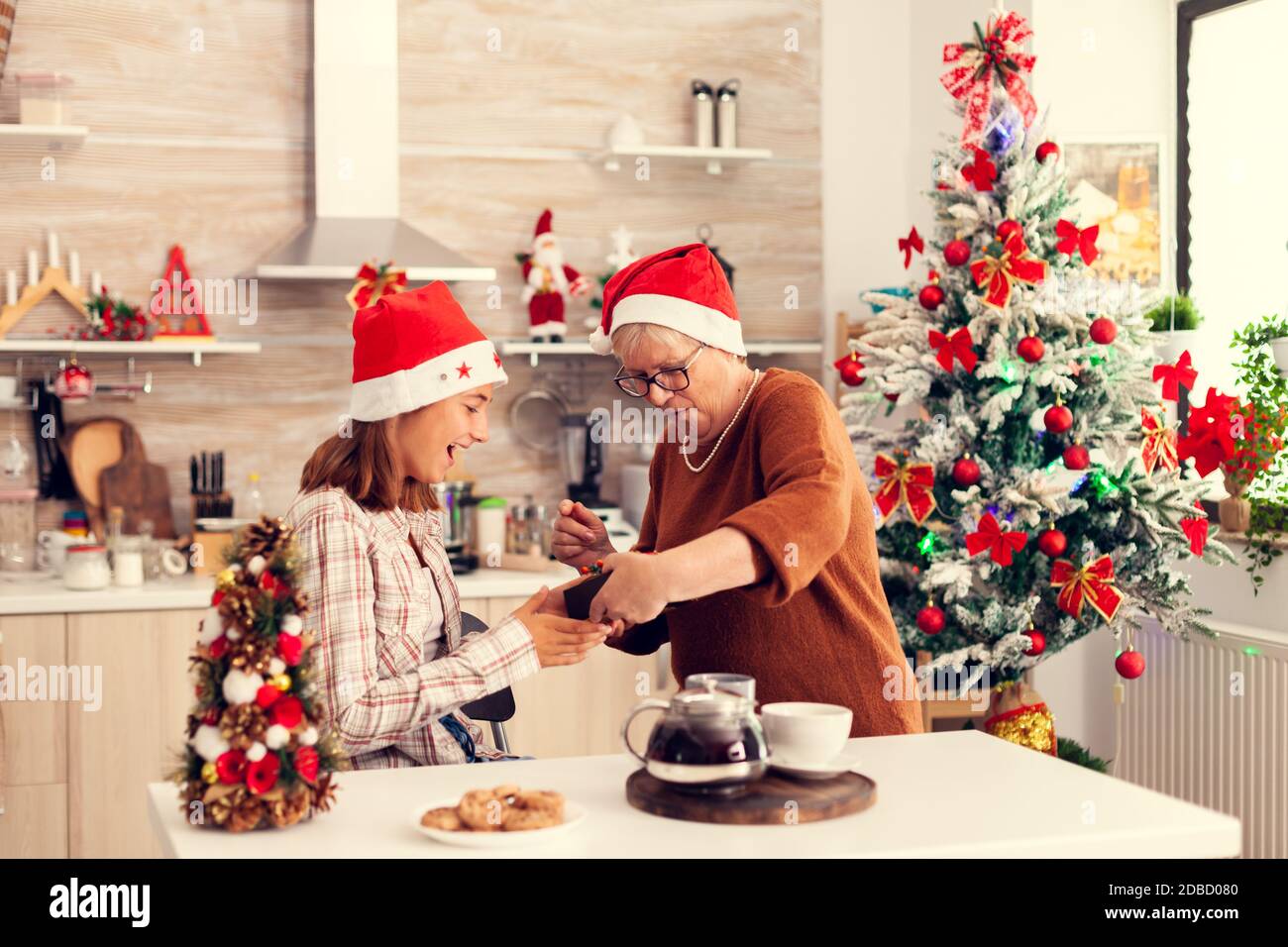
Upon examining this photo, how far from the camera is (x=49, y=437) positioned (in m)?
4.23

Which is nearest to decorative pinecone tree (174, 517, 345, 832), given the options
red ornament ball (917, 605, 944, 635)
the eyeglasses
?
the eyeglasses

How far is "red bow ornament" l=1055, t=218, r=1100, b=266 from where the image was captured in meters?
3.29

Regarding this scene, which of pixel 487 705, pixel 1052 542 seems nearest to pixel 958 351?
pixel 1052 542

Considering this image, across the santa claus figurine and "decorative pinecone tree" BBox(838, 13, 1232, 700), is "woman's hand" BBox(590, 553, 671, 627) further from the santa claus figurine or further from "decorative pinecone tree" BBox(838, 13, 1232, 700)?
the santa claus figurine

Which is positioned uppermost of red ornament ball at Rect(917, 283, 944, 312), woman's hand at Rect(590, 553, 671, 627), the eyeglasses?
red ornament ball at Rect(917, 283, 944, 312)


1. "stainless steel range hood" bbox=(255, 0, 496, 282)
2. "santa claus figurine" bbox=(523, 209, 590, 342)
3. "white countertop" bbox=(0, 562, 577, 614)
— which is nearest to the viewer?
"white countertop" bbox=(0, 562, 577, 614)

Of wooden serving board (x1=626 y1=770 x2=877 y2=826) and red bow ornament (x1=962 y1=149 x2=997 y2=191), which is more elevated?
red bow ornament (x1=962 y1=149 x2=997 y2=191)

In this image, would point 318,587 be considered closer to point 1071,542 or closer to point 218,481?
point 1071,542

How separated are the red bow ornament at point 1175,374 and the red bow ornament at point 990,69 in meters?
0.67

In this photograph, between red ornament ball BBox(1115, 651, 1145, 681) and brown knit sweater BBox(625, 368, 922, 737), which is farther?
red ornament ball BBox(1115, 651, 1145, 681)

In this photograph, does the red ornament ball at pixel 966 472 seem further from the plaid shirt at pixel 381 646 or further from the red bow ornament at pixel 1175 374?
the plaid shirt at pixel 381 646

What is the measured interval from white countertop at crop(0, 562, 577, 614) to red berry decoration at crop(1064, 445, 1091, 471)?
4.69 feet
